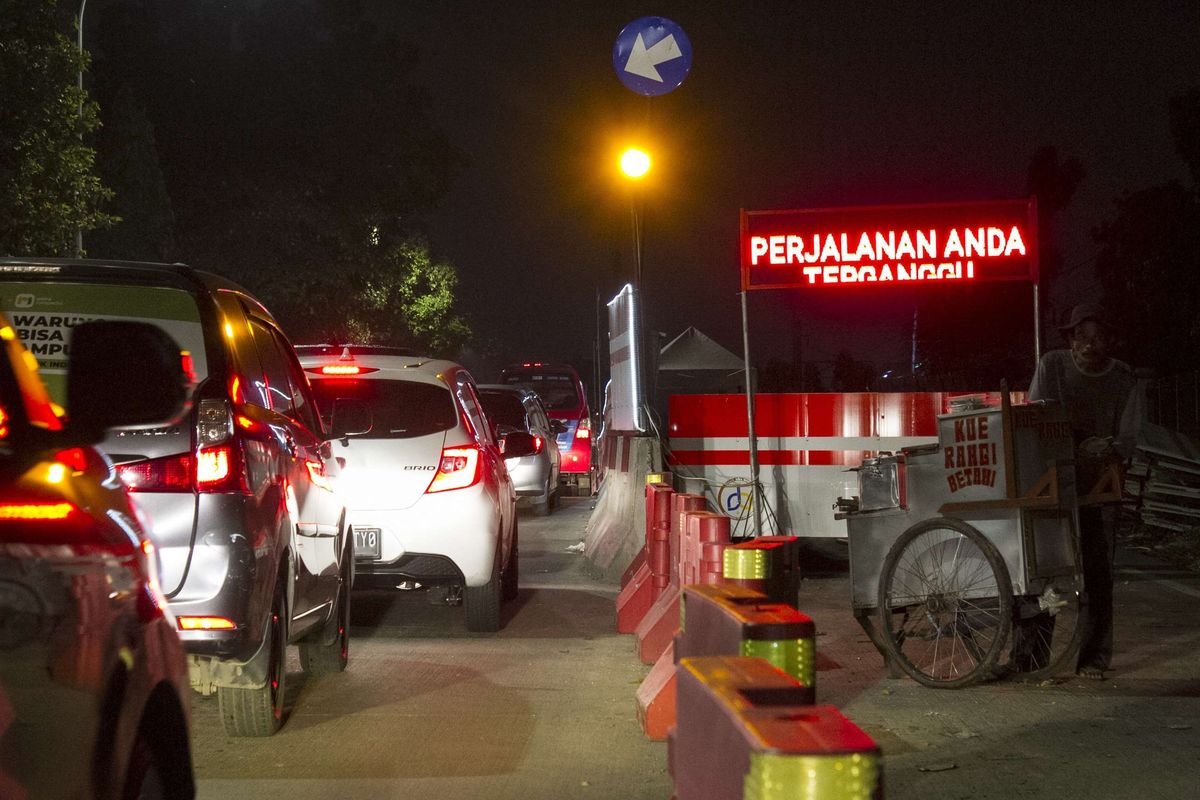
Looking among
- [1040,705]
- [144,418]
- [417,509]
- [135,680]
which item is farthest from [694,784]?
[417,509]

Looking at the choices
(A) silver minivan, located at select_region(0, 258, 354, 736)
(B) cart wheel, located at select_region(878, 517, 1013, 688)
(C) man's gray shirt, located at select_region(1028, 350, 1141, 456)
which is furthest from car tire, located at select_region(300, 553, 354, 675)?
(C) man's gray shirt, located at select_region(1028, 350, 1141, 456)

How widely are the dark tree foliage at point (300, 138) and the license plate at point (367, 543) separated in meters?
37.9

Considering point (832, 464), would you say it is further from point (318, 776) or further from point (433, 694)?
point (318, 776)

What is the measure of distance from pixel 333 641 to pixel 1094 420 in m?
4.21

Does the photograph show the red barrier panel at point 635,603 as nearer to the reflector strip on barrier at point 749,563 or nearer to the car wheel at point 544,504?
the reflector strip on barrier at point 749,563

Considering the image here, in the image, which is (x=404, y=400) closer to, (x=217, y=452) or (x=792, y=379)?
(x=217, y=452)

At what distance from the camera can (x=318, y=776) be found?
5.65 metres

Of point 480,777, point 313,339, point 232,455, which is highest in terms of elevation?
point 313,339

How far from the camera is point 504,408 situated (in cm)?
1991

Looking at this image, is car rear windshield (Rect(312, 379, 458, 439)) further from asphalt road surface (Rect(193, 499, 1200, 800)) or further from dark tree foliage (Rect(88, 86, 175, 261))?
dark tree foliage (Rect(88, 86, 175, 261))

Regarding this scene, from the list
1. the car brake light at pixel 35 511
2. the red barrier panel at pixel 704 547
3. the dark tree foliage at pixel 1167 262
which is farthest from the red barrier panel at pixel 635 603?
the dark tree foliage at pixel 1167 262

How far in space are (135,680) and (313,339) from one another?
1799 inches

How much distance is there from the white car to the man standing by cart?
11.1 ft

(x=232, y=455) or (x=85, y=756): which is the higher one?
(x=232, y=455)
